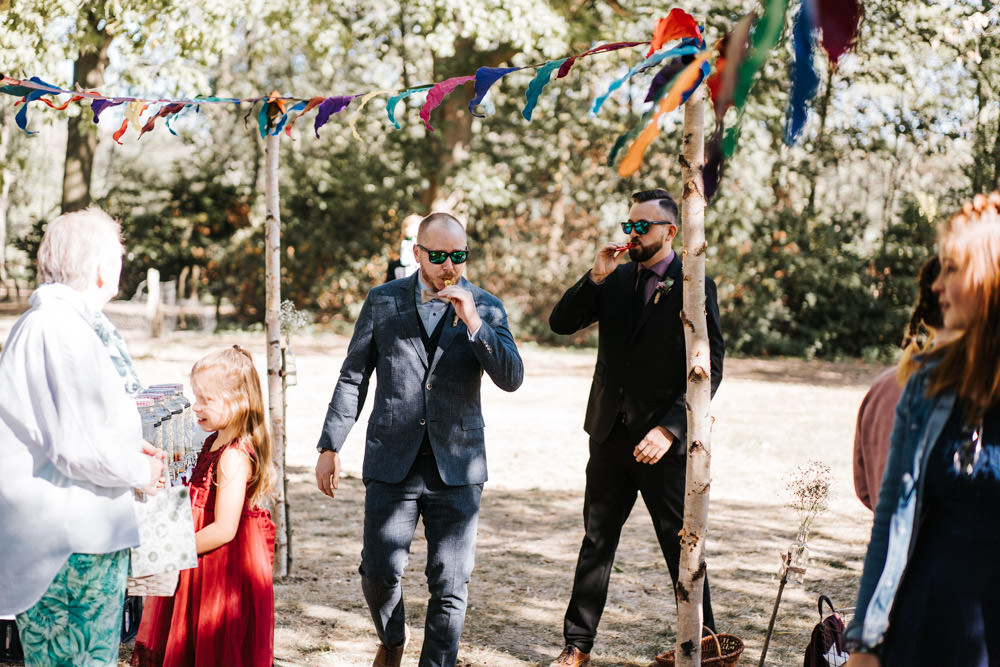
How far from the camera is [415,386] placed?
394 centimetres

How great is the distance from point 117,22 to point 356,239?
34.4 ft

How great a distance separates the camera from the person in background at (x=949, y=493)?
215 cm

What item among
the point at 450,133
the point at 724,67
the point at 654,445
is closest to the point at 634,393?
the point at 654,445

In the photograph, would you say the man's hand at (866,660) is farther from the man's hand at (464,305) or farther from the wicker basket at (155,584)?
the wicker basket at (155,584)

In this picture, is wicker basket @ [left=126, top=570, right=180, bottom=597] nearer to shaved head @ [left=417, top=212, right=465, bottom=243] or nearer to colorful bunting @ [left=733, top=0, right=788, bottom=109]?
shaved head @ [left=417, top=212, right=465, bottom=243]

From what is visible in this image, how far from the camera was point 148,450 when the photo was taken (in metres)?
3.20

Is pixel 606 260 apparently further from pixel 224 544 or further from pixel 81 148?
pixel 81 148

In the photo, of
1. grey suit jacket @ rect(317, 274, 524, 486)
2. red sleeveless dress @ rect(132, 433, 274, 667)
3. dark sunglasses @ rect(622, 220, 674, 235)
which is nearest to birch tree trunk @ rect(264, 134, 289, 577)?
grey suit jacket @ rect(317, 274, 524, 486)

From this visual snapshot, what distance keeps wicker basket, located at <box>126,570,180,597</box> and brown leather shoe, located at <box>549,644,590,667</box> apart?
1866 mm

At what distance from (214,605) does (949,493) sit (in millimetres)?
2535

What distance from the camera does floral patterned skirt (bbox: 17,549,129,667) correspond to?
9.12 ft

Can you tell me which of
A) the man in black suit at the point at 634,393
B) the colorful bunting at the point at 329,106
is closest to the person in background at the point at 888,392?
the man in black suit at the point at 634,393

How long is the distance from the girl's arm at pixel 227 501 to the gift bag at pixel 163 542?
1.04 feet

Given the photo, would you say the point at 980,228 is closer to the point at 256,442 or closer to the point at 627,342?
the point at 627,342
